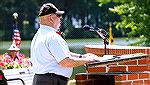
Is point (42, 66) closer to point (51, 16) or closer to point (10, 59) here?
point (51, 16)

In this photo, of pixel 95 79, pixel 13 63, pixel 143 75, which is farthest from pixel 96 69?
pixel 13 63

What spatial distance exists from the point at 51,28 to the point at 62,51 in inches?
10.3

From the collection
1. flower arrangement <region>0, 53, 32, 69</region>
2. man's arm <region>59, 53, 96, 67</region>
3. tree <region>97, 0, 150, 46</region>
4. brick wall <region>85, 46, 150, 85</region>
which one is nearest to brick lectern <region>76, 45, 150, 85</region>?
brick wall <region>85, 46, 150, 85</region>

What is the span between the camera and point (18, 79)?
18.2 feet

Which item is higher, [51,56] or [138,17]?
[138,17]

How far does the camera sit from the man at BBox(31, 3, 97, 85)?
390cm

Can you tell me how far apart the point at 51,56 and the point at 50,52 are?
1.3 inches

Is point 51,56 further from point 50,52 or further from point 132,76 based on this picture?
point 132,76

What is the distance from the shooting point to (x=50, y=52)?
396 cm

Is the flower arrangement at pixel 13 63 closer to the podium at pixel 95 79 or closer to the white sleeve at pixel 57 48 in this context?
the podium at pixel 95 79

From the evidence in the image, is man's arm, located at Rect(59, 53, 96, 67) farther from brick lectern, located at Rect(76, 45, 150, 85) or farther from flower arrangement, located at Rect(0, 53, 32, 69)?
flower arrangement, located at Rect(0, 53, 32, 69)

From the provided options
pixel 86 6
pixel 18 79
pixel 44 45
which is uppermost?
pixel 86 6

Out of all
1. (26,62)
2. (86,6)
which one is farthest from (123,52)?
(86,6)

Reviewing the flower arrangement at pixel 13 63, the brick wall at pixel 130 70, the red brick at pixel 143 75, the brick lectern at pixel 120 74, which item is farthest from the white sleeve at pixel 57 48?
the flower arrangement at pixel 13 63
